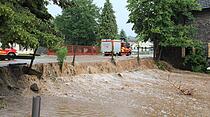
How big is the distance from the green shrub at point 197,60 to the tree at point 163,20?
1.30 m

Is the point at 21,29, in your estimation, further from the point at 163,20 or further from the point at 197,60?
the point at 197,60

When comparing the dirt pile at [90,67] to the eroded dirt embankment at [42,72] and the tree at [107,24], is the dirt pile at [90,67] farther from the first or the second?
the tree at [107,24]

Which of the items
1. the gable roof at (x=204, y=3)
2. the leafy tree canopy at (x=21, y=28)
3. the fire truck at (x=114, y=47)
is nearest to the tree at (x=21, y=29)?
the leafy tree canopy at (x=21, y=28)

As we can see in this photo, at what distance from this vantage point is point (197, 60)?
34594 mm

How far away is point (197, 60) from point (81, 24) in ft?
115

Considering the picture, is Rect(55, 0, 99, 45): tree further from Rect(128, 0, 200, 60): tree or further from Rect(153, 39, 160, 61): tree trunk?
Rect(128, 0, 200, 60): tree

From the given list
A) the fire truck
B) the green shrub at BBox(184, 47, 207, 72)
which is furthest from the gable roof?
the fire truck

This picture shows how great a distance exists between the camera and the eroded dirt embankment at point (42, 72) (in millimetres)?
16053

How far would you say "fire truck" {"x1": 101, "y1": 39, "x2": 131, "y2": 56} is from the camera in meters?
48.5

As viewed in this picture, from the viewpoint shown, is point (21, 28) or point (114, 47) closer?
point (21, 28)

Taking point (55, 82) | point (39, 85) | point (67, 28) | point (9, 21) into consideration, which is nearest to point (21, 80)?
point (39, 85)

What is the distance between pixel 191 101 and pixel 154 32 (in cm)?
1710

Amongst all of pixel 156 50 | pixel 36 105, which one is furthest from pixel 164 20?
pixel 36 105

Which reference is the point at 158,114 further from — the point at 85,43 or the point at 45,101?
the point at 85,43
